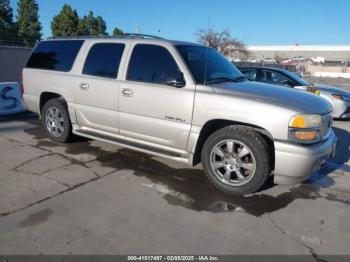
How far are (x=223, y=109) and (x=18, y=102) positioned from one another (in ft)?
22.2

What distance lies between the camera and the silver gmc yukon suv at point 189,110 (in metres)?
3.71

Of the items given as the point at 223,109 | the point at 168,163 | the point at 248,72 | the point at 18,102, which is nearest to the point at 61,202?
the point at 168,163

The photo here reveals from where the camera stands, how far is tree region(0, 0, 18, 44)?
120 ft

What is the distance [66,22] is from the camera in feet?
119

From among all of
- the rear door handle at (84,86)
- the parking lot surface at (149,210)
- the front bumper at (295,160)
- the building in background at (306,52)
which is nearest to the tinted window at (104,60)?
the rear door handle at (84,86)

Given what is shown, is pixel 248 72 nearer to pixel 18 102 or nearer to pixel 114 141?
pixel 114 141

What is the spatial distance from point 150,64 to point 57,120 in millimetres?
2327

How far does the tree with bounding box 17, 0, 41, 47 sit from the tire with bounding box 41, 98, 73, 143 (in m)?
38.7

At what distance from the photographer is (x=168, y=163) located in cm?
507

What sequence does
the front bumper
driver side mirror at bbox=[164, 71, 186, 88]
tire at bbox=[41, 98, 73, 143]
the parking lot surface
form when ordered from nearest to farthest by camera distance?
the parking lot surface, the front bumper, driver side mirror at bbox=[164, 71, 186, 88], tire at bbox=[41, 98, 73, 143]

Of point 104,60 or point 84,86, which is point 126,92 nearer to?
point 104,60

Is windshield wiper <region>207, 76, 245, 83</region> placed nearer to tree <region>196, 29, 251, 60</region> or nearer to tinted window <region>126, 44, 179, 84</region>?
tinted window <region>126, 44, 179, 84</region>

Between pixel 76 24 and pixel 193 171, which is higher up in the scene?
pixel 76 24

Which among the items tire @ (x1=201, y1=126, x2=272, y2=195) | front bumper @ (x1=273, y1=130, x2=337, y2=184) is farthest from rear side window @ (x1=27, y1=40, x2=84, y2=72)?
front bumper @ (x1=273, y1=130, x2=337, y2=184)
